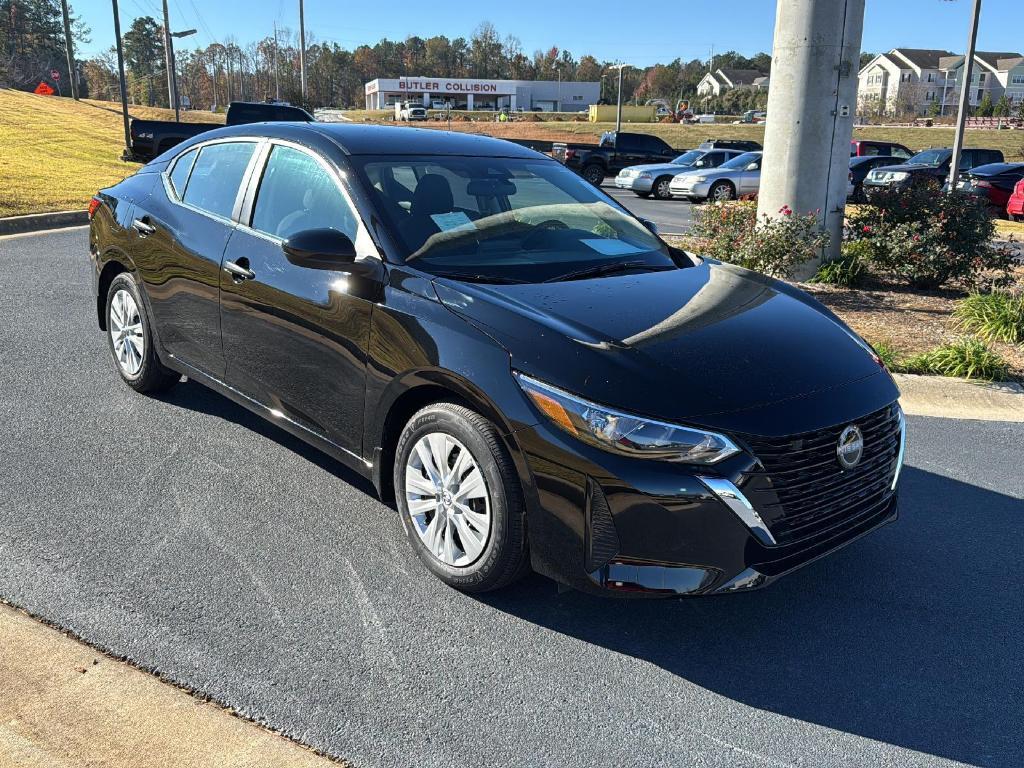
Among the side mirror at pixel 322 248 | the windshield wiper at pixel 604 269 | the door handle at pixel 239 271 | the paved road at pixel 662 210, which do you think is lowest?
the paved road at pixel 662 210

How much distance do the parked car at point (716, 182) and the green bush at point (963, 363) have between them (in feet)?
57.3

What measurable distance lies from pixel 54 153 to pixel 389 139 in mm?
23753

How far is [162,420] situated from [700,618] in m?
3.40

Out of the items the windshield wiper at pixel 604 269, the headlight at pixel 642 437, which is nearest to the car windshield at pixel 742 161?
the windshield wiper at pixel 604 269

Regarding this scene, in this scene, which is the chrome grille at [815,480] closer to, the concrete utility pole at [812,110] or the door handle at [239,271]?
the door handle at [239,271]

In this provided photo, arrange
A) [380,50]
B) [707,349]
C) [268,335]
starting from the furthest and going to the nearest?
[380,50]
[268,335]
[707,349]

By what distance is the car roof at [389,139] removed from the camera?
432 cm

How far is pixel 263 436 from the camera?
507 centimetres

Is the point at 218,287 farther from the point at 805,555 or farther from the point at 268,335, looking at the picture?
the point at 805,555

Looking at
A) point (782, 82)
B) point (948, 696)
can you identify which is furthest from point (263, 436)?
point (782, 82)

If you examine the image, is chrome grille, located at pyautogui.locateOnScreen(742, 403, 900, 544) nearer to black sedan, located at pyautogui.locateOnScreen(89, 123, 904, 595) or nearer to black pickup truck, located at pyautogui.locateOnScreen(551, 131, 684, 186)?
black sedan, located at pyautogui.locateOnScreen(89, 123, 904, 595)

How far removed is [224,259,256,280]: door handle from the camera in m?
4.27

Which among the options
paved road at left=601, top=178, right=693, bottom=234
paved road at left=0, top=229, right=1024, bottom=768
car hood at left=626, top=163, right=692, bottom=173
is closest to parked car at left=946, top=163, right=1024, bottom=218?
paved road at left=601, top=178, right=693, bottom=234

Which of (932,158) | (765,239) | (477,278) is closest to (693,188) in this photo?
(932,158)
